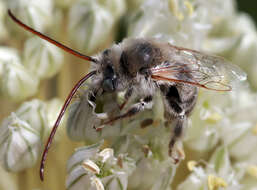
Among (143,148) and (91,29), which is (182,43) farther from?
(143,148)

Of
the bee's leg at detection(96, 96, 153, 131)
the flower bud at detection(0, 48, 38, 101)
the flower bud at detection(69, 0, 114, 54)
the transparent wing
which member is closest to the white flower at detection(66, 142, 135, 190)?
the bee's leg at detection(96, 96, 153, 131)

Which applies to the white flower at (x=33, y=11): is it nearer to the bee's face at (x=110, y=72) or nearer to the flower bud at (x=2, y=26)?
the flower bud at (x=2, y=26)

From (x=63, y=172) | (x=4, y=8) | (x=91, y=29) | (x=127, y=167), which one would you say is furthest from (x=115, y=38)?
(x=127, y=167)

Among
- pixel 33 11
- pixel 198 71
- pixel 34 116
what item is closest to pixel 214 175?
pixel 198 71

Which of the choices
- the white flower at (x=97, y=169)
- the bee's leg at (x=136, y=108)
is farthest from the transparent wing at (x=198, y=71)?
the white flower at (x=97, y=169)

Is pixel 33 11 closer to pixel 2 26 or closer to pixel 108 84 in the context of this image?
pixel 2 26

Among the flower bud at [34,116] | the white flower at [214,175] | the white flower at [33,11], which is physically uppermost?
the white flower at [33,11]

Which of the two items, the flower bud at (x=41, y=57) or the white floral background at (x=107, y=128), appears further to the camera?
the flower bud at (x=41, y=57)
